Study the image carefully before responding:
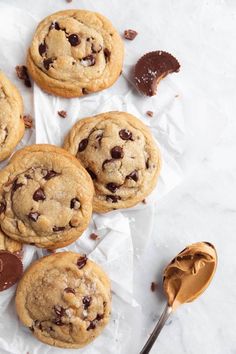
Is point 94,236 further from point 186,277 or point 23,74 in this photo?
point 23,74

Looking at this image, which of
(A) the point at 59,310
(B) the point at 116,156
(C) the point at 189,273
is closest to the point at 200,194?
(C) the point at 189,273

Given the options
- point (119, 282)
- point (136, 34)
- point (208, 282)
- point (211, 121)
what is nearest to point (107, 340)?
point (119, 282)

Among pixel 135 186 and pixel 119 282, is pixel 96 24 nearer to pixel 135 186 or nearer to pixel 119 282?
pixel 135 186

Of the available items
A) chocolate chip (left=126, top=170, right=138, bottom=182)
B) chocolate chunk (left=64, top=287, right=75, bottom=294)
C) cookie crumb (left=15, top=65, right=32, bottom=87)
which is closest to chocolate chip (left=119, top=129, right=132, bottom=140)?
chocolate chip (left=126, top=170, right=138, bottom=182)

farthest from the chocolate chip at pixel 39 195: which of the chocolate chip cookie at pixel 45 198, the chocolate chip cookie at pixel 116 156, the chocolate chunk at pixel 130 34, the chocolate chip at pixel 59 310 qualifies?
the chocolate chunk at pixel 130 34

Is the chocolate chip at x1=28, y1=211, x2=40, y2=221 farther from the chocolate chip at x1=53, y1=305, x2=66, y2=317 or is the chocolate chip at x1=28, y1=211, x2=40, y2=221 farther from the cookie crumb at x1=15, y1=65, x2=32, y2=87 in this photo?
the cookie crumb at x1=15, y1=65, x2=32, y2=87

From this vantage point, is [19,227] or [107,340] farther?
[107,340]

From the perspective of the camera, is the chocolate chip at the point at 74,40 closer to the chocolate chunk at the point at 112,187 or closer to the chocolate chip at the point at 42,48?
the chocolate chip at the point at 42,48
